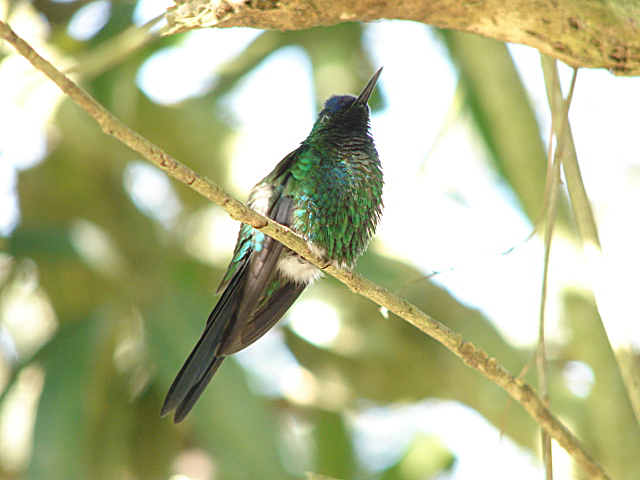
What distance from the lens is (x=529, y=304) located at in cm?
475

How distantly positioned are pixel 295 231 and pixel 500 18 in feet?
4.87

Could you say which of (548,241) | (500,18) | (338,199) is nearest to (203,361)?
(338,199)

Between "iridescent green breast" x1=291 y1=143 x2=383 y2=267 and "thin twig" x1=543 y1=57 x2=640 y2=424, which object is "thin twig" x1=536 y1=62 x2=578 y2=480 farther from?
"iridescent green breast" x1=291 y1=143 x2=383 y2=267

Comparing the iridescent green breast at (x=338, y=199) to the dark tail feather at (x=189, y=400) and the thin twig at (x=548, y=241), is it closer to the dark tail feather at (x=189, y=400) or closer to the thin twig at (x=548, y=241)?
the dark tail feather at (x=189, y=400)

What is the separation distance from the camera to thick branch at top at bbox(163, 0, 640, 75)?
2.09 metres

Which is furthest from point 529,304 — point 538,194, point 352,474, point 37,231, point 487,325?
point 37,231

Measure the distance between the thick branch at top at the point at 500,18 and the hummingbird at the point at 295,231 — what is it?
3.81ft

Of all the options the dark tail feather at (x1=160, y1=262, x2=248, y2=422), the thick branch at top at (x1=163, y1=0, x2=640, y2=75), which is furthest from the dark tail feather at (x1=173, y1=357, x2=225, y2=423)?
the thick branch at top at (x1=163, y1=0, x2=640, y2=75)

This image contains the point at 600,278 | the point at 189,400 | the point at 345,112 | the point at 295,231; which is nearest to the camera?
the point at 600,278

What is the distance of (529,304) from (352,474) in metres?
2.04

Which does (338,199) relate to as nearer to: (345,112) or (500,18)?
(345,112)

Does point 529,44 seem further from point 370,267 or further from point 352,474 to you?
point 352,474

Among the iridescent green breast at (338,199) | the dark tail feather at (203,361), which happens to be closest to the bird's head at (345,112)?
the iridescent green breast at (338,199)

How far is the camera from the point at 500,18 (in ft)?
7.27
